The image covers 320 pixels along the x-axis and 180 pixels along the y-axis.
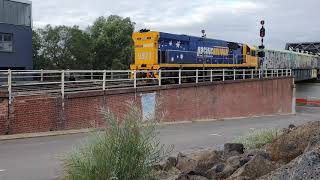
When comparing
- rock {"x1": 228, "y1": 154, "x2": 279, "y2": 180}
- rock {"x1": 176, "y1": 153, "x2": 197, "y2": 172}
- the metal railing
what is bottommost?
rock {"x1": 176, "y1": 153, "x2": 197, "y2": 172}

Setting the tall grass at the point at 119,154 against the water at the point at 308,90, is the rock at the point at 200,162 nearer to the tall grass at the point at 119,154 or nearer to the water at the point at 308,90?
the tall grass at the point at 119,154

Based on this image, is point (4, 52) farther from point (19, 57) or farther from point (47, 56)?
point (47, 56)

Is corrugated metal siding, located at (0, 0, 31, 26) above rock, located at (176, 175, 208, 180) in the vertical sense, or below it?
above

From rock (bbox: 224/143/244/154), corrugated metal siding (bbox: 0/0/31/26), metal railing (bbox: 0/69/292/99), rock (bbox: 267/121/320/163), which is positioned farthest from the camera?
corrugated metal siding (bbox: 0/0/31/26)

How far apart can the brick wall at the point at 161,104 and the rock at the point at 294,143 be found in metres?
1.86

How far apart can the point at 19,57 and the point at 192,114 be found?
32186mm

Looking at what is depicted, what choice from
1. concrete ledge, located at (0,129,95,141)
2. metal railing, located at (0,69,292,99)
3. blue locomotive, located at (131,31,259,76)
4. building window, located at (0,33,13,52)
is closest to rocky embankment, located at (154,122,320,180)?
concrete ledge, located at (0,129,95,141)

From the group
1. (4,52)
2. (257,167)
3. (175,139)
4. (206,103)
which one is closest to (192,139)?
(175,139)

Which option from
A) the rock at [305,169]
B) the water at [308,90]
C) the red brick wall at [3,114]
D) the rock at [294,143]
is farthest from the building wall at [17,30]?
the rock at [305,169]

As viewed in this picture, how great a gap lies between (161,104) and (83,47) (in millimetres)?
54189

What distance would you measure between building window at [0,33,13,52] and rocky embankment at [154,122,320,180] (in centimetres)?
4924

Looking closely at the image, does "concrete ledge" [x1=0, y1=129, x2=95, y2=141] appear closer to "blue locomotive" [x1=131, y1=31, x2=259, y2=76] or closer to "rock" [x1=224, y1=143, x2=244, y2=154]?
"rock" [x1=224, y1=143, x2=244, y2=154]

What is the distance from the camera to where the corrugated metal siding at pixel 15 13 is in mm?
55750

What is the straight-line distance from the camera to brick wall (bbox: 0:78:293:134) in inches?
750
